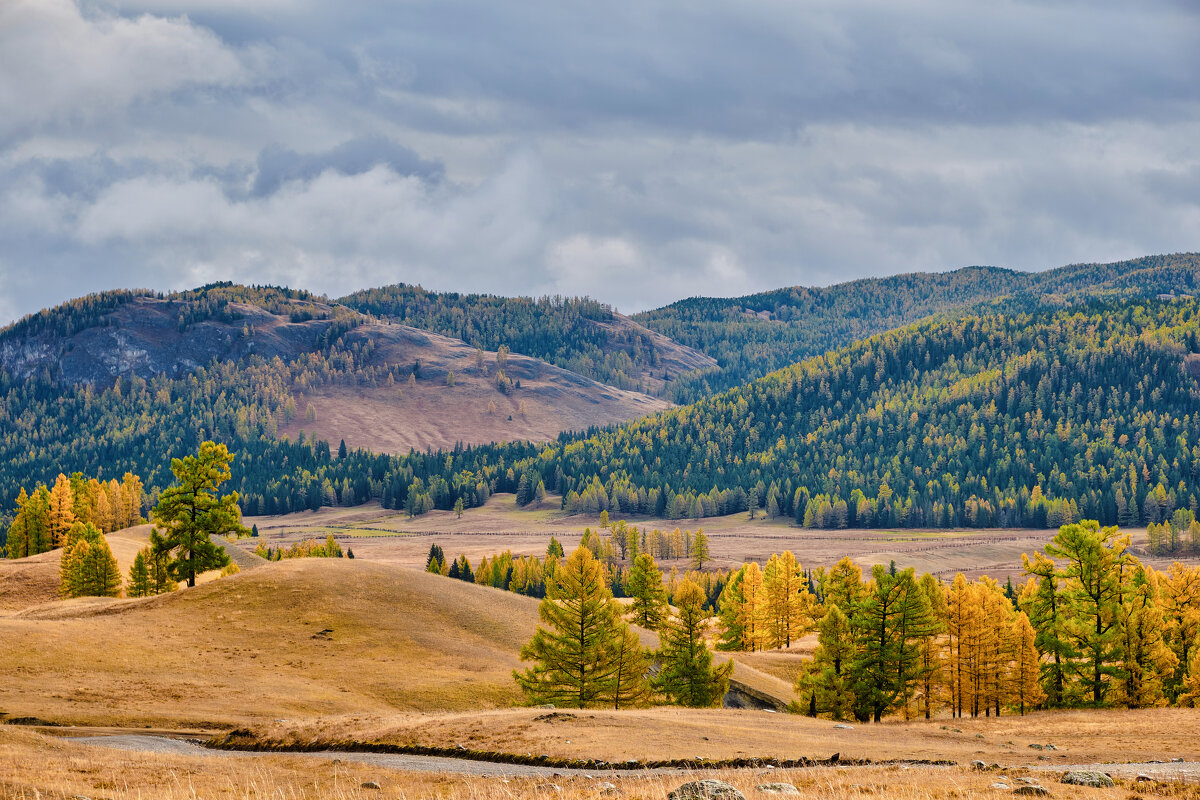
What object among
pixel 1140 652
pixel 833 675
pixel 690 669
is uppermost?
pixel 1140 652

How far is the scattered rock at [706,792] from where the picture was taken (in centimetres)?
2198

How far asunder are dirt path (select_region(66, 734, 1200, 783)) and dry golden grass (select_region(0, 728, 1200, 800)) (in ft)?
4.37

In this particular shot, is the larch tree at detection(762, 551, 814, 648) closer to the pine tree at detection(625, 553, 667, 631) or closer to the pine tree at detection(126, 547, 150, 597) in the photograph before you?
the pine tree at detection(625, 553, 667, 631)

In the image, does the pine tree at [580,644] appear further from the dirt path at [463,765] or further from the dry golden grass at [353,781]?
the dry golden grass at [353,781]

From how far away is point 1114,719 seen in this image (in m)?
56.2

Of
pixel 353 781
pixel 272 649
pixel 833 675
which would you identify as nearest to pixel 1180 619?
pixel 833 675

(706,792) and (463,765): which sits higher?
(706,792)

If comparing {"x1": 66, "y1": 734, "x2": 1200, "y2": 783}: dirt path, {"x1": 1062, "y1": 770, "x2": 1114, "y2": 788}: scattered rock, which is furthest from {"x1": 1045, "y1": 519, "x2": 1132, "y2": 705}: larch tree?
{"x1": 1062, "y1": 770, "x2": 1114, "y2": 788}: scattered rock

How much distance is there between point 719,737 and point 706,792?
20.9 m

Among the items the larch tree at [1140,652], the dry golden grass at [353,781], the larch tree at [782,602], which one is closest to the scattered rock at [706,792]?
the dry golden grass at [353,781]

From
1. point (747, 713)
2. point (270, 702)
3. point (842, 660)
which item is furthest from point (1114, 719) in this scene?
point (270, 702)

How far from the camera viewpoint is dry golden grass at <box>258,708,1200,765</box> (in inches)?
1497

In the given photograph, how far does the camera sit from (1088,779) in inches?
1121

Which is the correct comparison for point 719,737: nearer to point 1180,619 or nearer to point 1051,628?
point 1051,628
